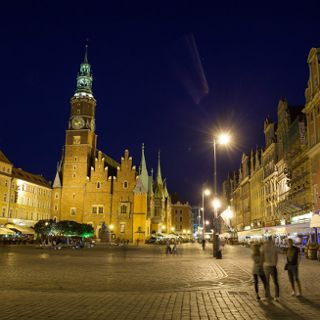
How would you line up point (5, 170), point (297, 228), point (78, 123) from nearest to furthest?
point (297, 228), point (5, 170), point (78, 123)

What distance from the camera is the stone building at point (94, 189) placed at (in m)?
83.6

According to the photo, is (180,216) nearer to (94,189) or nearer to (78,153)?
(94,189)

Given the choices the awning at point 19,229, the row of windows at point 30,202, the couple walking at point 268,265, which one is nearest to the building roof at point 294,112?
the awning at point 19,229

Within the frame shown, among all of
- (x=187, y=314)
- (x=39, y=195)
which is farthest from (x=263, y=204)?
(x=187, y=314)

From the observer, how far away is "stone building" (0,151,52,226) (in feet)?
251

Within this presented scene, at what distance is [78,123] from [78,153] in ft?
21.3

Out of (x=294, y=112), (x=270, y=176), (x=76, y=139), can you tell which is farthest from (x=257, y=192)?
(x=76, y=139)

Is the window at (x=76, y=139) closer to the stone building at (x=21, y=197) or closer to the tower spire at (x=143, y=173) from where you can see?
the stone building at (x=21, y=197)

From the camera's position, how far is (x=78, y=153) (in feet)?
284

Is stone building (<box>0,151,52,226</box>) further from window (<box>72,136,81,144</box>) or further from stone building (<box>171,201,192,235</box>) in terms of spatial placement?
stone building (<box>171,201,192,235</box>)

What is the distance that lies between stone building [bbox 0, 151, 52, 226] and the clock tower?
615 centimetres

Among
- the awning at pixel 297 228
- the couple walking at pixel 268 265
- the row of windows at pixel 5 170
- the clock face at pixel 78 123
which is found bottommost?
the couple walking at pixel 268 265

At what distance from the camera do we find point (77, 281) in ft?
51.2

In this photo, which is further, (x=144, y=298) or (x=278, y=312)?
(x=144, y=298)
